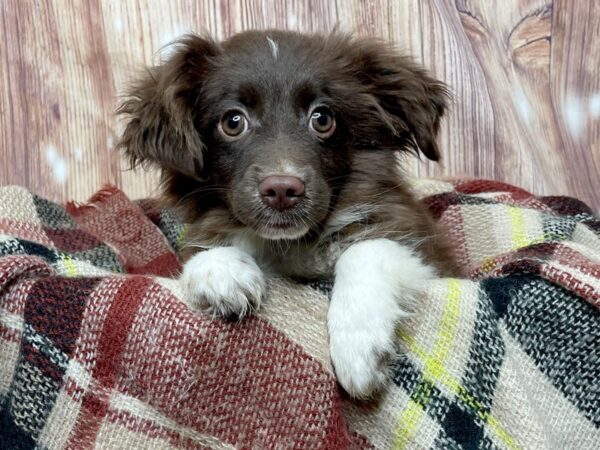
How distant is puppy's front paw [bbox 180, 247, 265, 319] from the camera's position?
2018 mm

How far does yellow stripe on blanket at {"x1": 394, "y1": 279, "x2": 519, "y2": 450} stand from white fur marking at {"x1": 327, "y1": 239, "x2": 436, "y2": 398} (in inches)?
4.0

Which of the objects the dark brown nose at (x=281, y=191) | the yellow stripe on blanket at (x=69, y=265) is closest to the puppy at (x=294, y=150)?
the dark brown nose at (x=281, y=191)

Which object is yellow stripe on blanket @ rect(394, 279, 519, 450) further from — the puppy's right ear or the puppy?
the puppy's right ear

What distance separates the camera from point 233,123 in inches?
101

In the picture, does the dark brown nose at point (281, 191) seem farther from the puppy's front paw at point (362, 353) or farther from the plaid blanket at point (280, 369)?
the puppy's front paw at point (362, 353)

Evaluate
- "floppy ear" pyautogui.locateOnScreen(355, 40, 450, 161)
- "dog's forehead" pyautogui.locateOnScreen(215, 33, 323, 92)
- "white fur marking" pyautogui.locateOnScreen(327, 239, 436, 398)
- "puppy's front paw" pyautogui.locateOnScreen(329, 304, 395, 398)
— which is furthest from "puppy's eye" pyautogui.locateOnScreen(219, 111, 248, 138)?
"puppy's front paw" pyautogui.locateOnScreen(329, 304, 395, 398)

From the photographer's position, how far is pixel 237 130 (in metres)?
2.55

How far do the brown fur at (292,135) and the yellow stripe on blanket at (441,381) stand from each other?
516 mm

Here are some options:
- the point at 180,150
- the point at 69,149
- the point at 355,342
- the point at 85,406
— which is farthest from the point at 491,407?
the point at 69,149

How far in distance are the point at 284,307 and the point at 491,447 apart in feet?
2.26

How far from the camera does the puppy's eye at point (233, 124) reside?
2.54 m

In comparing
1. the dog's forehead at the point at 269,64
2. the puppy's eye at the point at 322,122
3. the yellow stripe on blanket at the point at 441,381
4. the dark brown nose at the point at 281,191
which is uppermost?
the dog's forehead at the point at 269,64

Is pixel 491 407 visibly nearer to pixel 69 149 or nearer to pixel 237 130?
pixel 237 130

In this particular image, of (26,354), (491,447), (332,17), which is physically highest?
(332,17)
